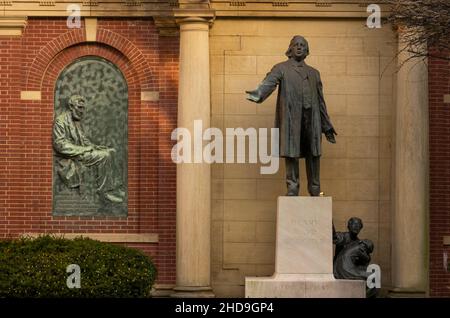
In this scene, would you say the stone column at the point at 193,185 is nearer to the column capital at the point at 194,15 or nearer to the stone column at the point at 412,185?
the column capital at the point at 194,15

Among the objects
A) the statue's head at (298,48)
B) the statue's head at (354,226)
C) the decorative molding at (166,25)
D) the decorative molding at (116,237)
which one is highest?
the decorative molding at (166,25)

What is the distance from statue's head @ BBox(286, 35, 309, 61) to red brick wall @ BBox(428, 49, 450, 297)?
3.06 metres

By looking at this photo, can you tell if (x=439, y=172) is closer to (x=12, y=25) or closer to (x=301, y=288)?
(x=301, y=288)

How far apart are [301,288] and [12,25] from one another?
708 cm

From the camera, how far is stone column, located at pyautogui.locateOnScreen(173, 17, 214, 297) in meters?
26.7

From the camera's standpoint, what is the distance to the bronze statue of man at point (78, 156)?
27.6 meters

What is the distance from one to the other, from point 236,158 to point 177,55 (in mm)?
2023

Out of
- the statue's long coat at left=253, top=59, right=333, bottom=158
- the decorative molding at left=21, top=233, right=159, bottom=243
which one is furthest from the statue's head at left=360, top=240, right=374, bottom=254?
the decorative molding at left=21, top=233, right=159, bottom=243

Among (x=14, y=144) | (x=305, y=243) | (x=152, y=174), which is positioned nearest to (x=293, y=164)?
(x=305, y=243)

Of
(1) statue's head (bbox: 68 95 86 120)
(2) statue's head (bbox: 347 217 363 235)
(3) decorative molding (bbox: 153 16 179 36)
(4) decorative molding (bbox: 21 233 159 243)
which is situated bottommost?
(4) decorative molding (bbox: 21 233 159 243)

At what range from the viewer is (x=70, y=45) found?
27.8m

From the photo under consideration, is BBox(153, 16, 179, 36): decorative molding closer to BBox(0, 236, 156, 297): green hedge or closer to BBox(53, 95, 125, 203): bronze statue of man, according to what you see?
BBox(53, 95, 125, 203): bronze statue of man
